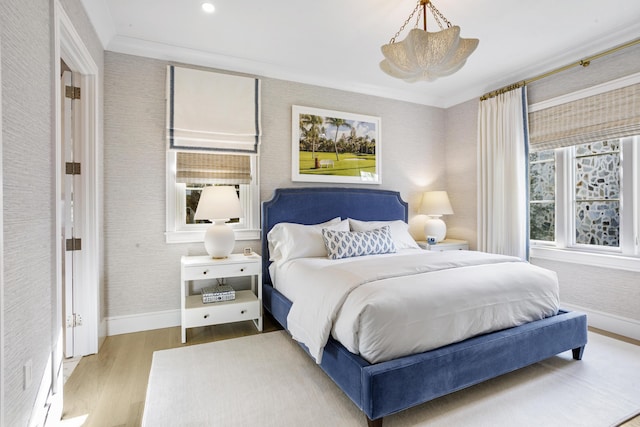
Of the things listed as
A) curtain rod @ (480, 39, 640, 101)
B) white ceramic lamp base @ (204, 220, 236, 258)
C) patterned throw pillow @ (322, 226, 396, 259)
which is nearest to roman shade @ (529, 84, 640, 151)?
curtain rod @ (480, 39, 640, 101)

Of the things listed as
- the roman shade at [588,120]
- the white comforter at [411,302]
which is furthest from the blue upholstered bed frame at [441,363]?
the roman shade at [588,120]

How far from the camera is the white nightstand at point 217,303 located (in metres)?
2.79

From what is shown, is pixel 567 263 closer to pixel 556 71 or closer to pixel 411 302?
pixel 556 71

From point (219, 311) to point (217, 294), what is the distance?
16 cm

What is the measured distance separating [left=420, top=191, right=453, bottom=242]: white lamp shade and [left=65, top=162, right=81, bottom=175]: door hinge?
12.0 feet

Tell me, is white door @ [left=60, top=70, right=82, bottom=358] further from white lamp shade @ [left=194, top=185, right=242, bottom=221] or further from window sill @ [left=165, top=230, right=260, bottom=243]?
white lamp shade @ [left=194, top=185, right=242, bottom=221]

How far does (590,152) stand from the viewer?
→ 129 inches

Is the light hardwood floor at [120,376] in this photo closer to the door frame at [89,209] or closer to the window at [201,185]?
the door frame at [89,209]

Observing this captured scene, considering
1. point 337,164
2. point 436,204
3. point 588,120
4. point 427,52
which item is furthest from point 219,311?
point 588,120

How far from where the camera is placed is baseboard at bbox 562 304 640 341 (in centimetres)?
286

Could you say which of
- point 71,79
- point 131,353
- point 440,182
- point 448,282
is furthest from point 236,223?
point 440,182

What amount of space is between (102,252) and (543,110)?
4.54 meters

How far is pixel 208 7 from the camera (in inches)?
98.4

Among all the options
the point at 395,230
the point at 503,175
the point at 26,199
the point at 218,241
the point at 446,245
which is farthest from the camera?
the point at 446,245
